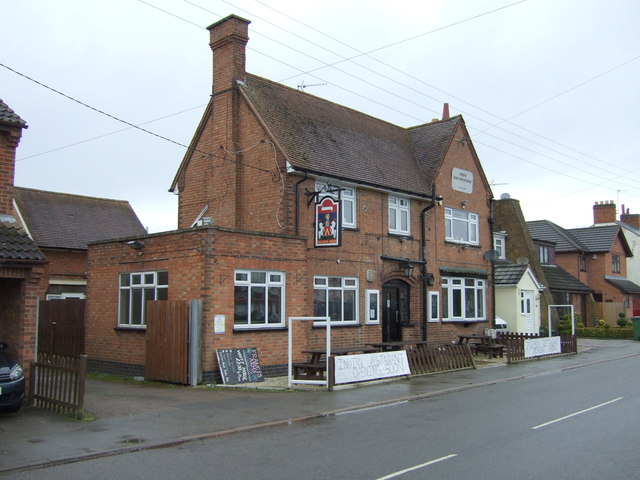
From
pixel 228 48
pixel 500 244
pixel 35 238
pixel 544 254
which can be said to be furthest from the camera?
pixel 544 254

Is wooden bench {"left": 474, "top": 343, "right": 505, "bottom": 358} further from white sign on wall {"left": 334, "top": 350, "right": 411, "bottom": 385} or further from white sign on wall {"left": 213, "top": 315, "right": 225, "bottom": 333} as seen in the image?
white sign on wall {"left": 213, "top": 315, "right": 225, "bottom": 333}

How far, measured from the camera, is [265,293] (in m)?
17.3

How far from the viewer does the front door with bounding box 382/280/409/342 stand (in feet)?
74.1

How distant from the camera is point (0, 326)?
1287 centimetres

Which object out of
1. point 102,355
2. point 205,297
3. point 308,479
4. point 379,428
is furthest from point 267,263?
point 308,479

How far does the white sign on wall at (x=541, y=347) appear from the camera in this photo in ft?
77.3

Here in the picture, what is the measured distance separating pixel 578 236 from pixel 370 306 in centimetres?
3413

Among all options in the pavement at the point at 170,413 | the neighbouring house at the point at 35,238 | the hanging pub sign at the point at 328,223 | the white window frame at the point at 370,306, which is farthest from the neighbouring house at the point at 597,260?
the pavement at the point at 170,413

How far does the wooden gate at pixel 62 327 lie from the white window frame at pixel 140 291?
254cm

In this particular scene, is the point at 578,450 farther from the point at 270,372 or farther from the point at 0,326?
the point at 0,326

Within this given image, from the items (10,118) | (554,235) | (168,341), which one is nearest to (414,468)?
(168,341)

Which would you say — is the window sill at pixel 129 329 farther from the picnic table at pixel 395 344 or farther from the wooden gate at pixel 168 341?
the picnic table at pixel 395 344

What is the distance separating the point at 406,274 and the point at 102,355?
1091 cm

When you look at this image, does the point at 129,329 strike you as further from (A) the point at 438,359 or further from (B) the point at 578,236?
(B) the point at 578,236
